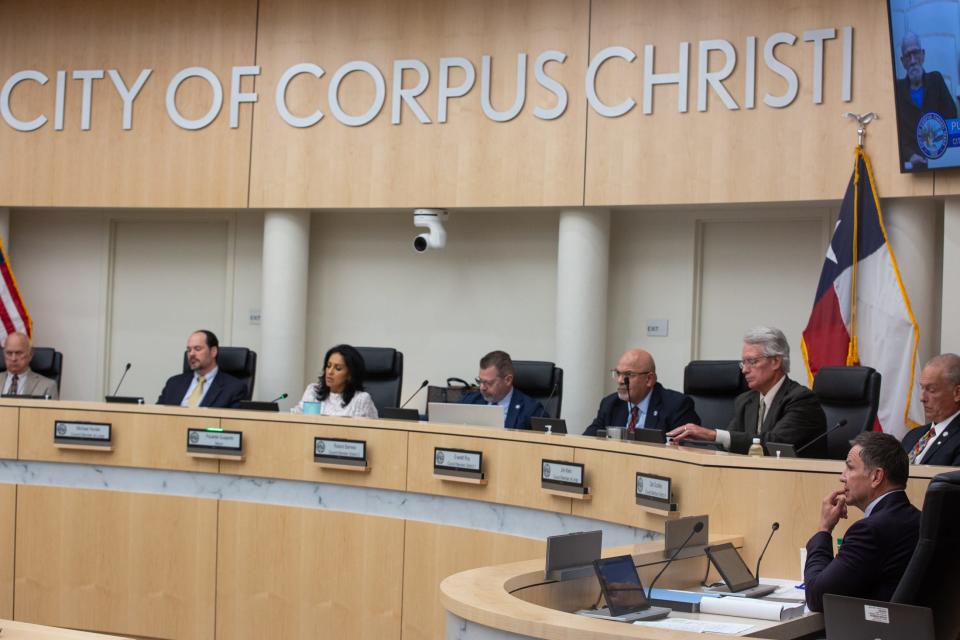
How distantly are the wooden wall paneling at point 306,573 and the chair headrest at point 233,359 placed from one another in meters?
1.78

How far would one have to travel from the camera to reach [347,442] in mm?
4840

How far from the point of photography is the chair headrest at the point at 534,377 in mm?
5910

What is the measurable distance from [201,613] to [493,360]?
172cm

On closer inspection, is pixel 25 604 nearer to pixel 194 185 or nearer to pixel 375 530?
pixel 375 530

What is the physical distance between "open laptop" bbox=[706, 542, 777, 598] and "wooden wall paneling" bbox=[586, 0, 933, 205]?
3301mm

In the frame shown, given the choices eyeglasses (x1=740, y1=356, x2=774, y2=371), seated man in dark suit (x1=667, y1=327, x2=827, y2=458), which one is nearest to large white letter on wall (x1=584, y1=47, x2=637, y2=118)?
seated man in dark suit (x1=667, y1=327, x2=827, y2=458)

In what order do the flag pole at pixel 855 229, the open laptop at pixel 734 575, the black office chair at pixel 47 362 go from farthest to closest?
the black office chair at pixel 47 362 < the flag pole at pixel 855 229 < the open laptop at pixel 734 575

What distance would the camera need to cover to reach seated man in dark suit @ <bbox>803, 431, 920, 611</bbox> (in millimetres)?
2799

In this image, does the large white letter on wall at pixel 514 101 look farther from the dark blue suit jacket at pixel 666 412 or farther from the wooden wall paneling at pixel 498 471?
the wooden wall paneling at pixel 498 471

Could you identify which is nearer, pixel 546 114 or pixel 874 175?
pixel 874 175

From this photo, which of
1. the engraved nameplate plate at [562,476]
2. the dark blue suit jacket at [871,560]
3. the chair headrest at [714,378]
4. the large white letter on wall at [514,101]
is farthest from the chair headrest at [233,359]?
the dark blue suit jacket at [871,560]

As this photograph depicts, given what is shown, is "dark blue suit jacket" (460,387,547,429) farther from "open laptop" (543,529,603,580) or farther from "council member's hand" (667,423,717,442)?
"open laptop" (543,529,603,580)

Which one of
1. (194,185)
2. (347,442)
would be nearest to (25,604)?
(347,442)

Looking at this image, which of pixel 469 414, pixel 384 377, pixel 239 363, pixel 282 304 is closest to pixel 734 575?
pixel 469 414
